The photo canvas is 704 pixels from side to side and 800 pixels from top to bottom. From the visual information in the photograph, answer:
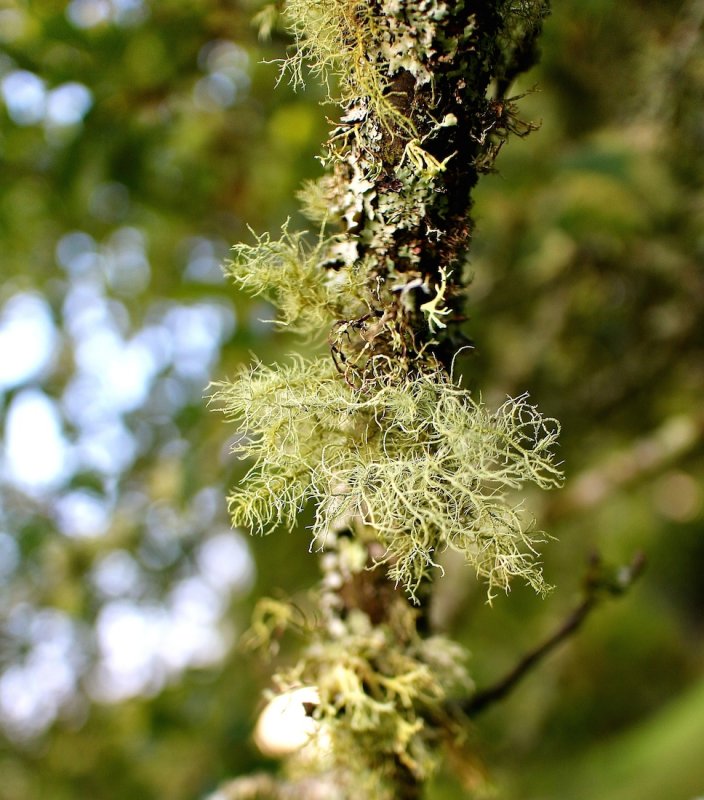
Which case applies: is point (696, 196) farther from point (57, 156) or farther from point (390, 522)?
point (390, 522)

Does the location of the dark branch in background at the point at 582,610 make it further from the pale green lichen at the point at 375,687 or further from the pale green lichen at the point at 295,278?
the pale green lichen at the point at 295,278

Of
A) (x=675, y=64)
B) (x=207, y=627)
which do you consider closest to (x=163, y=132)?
(x=675, y=64)

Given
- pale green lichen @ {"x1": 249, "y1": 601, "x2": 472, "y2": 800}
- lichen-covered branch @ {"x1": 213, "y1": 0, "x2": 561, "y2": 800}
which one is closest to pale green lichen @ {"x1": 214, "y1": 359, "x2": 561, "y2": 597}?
lichen-covered branch @ {"x1": 213, "y1": 0, "x2": 561, "y2": 800}

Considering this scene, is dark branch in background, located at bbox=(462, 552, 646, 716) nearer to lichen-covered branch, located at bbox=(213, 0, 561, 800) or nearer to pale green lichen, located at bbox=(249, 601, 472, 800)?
pale green lichen, located at bbox=(249, 601, 472, 800)

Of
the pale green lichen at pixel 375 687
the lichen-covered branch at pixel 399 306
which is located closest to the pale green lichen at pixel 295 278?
the lichen-covered branch at pixel 399 306

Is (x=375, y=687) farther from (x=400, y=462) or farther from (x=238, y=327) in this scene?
(x=238, y=327)
